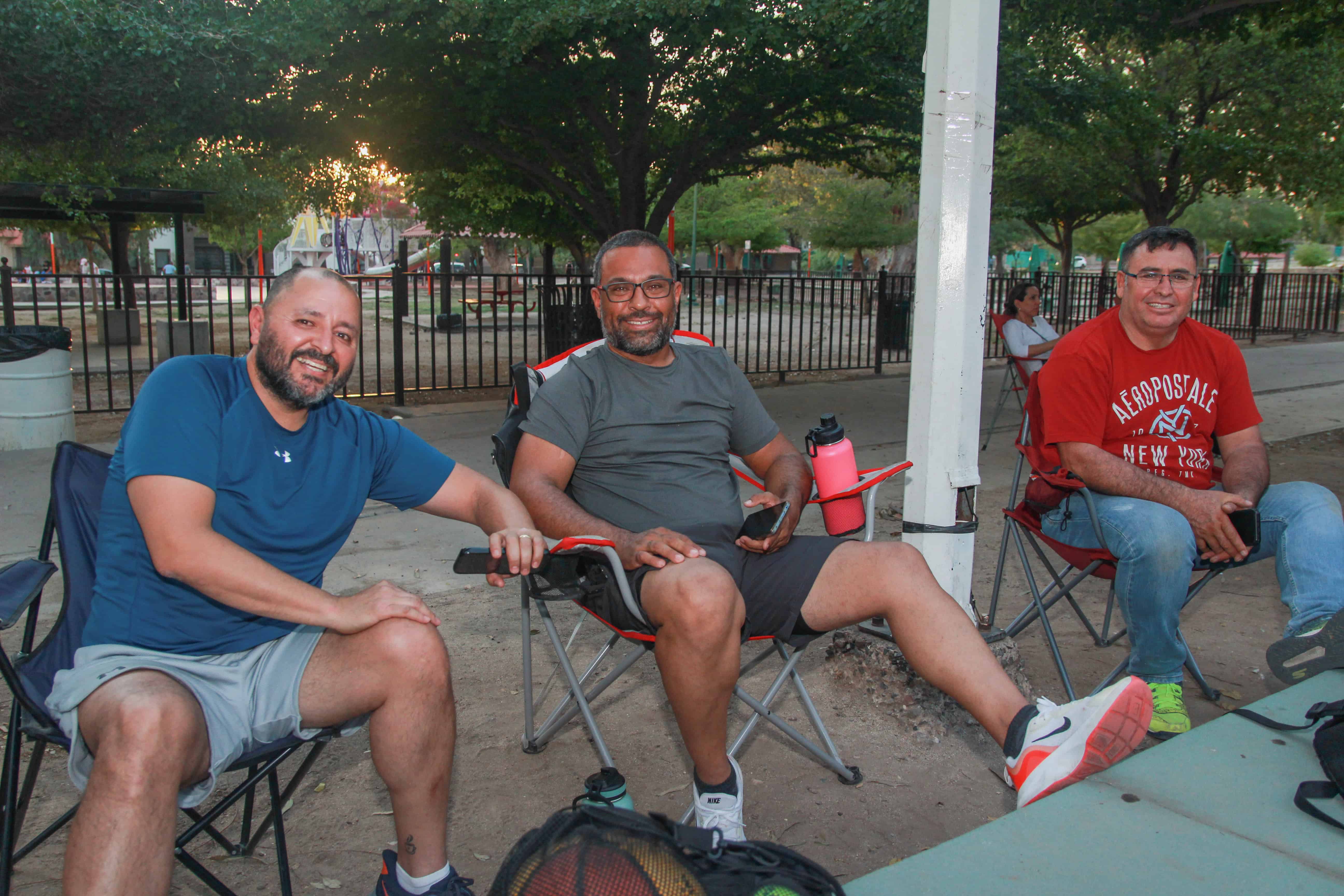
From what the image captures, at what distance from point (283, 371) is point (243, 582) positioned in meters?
0.50

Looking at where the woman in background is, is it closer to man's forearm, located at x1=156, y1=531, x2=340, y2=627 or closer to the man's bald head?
the man's bald head

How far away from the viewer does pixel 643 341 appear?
10.1 ft

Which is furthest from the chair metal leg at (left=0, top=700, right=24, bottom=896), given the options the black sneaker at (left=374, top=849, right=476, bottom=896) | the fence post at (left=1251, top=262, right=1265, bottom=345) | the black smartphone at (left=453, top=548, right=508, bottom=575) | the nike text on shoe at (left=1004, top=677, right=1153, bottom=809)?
the fence post at (left=1251, top=262, right=1265, bottom=345)

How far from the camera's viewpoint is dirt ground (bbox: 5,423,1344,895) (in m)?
2.60

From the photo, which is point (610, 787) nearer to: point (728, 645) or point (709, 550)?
point (728, 645)

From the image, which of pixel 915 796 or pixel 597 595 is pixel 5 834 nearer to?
pixel 597 595

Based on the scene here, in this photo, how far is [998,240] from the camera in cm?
4647

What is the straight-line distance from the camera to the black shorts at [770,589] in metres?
2.70

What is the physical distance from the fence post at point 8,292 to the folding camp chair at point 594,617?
694 centimetres

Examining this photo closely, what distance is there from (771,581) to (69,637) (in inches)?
66.6

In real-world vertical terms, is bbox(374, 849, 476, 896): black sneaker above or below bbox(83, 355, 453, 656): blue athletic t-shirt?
below

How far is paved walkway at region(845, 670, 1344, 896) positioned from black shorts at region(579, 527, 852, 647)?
1.01 meters

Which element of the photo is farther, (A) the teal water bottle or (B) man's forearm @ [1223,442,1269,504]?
(B) man's forearm @ [1223,442,1269,504]

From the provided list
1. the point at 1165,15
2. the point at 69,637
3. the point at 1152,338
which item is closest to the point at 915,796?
the point at 1152,338
